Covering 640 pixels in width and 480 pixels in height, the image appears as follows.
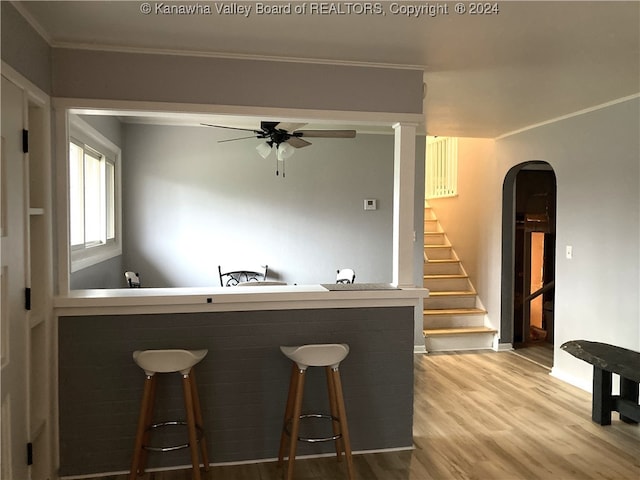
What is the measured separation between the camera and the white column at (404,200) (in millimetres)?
3123

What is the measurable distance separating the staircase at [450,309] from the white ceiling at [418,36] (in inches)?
122

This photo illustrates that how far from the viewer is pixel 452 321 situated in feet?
19.6

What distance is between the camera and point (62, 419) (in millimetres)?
2791

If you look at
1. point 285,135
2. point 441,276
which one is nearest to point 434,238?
point 441,276

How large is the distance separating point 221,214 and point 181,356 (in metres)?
3.17

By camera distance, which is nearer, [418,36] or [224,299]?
[418,36]

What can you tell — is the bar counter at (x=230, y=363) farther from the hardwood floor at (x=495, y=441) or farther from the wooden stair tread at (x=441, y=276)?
the wooden stair tread at (x=441, y=276)

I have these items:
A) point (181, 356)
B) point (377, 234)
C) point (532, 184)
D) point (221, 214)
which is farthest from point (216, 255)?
point (532, 184)

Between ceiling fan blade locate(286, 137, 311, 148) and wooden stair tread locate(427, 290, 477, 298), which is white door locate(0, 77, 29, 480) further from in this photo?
wooden stair tread locate(427, 290, 477, 298)

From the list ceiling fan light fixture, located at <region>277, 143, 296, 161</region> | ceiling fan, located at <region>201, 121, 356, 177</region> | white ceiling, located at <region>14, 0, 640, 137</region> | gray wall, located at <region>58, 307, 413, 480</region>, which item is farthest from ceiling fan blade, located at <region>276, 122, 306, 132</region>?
gray wall, located at <region>58, 307, 413, 480</region>

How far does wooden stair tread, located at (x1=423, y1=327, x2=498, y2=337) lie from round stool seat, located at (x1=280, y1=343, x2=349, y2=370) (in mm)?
3206

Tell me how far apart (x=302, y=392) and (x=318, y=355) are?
0.71 feet

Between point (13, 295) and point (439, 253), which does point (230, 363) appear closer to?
point (13, 295)

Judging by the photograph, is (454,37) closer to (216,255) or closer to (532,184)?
(216,255)
